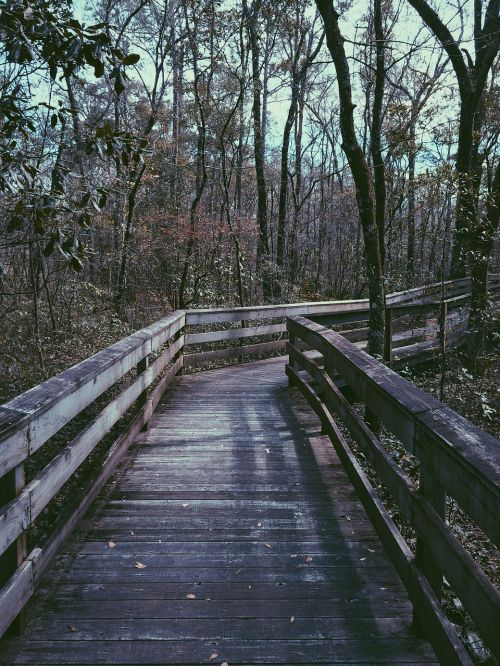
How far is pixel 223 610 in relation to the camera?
8.65ft

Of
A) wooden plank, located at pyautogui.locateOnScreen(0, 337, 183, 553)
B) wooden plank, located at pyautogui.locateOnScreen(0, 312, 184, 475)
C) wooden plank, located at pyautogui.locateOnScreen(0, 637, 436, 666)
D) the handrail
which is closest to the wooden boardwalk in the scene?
wooden plank, located at pyautogui.locateOnScreen(0, 637, 436, 666)

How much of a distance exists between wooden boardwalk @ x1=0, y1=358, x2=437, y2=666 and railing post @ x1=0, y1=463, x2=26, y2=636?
0.07 meters

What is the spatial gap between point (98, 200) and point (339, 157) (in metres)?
37.6

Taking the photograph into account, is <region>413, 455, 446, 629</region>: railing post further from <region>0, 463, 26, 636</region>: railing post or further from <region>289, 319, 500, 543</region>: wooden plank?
<region>0, 463, 26, 636</region>: railing post

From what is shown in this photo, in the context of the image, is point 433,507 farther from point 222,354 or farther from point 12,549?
point 222,354

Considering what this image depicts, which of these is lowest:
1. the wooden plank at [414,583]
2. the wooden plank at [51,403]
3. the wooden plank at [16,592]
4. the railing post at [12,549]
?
the wooden plank at [414,583]

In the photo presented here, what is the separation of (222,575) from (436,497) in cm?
133

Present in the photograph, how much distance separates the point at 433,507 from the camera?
233cm

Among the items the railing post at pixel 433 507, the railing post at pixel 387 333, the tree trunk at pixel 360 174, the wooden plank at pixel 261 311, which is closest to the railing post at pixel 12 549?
the railing post at pixel 433 507

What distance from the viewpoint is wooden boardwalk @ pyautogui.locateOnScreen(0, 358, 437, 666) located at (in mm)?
2373

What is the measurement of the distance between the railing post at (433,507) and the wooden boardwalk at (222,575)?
308mm

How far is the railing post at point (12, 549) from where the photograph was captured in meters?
2.28

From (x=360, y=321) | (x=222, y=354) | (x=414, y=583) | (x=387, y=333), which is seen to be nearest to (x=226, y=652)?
(x=414, y=583)

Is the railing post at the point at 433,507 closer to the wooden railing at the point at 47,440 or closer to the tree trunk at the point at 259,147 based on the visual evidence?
the wooden railing at the point at 47,440
